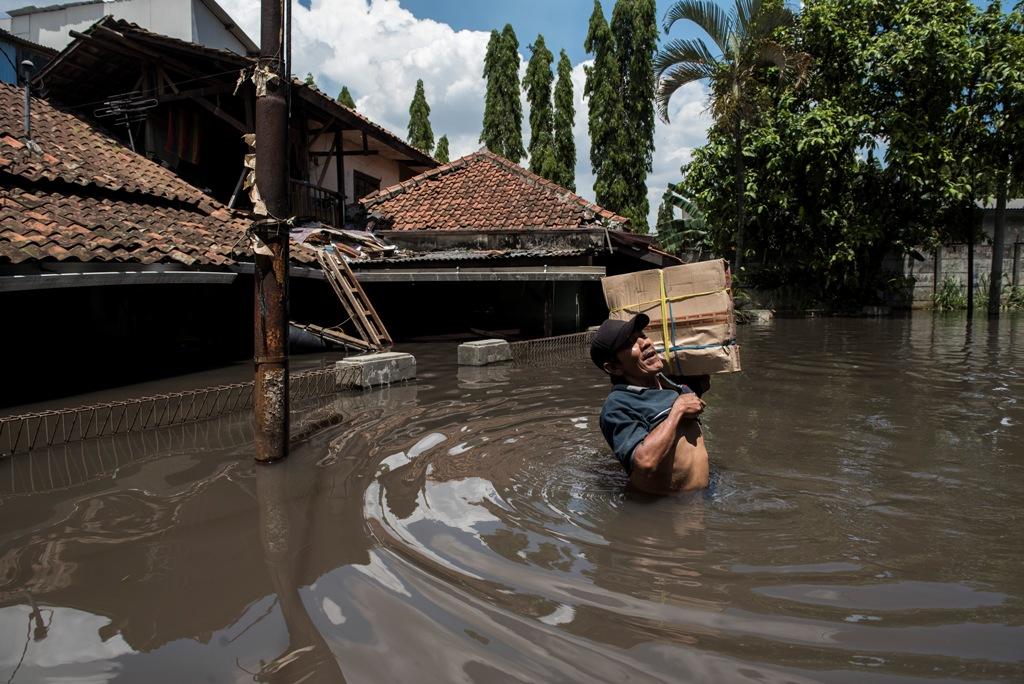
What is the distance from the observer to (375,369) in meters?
8.73

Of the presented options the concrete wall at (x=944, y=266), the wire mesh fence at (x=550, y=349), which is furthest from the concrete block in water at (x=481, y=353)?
the concrete wall at (x=944, y=266)

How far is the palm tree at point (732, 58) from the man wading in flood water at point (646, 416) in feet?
59.4

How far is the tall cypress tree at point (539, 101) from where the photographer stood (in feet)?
103

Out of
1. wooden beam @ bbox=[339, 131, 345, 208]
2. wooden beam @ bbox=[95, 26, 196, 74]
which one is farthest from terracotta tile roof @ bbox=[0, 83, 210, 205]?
wooden beam @ bbox=[339, 131, 345, 208]

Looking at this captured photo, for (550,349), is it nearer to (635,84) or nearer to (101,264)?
(101,264)

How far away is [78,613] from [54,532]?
1.18 meters

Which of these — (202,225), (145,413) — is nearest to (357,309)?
(202,225)

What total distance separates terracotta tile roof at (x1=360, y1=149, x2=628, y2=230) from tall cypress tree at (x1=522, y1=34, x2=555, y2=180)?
40.6ft

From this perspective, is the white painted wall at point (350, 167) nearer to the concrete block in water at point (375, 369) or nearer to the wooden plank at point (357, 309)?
the wooden plank at point (357, 309)

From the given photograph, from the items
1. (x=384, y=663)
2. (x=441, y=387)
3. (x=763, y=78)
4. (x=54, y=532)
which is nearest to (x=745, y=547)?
(x=384, y=663)

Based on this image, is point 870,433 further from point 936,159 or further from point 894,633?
point 936,159

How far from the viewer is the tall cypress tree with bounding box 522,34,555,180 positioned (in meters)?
31.4

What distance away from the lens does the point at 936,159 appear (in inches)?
784

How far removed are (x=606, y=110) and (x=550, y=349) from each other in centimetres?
2064
